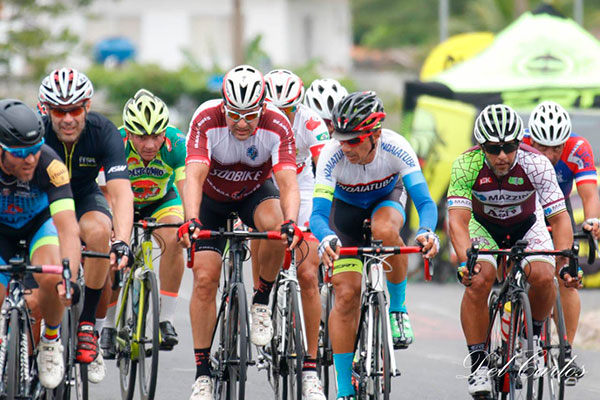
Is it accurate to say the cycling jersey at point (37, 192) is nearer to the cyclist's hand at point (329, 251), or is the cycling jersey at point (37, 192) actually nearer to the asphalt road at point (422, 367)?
the cyclist's hand at point (329, 251)

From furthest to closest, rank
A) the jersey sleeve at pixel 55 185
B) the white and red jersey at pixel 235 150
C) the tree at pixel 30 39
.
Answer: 1. the tree at pixel 30 39
2. the white and red jersey at pixel 235 150
3. the jersey sleeve at pixel 55 185

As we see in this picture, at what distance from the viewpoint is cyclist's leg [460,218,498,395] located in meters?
8.53

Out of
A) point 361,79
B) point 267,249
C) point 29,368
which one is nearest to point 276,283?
point 267,249

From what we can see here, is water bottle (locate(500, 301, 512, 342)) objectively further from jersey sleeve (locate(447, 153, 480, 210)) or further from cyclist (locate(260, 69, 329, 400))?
cyclist (locate(260, 69, 329, 400))

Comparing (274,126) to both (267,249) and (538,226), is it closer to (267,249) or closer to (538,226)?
(267,249)

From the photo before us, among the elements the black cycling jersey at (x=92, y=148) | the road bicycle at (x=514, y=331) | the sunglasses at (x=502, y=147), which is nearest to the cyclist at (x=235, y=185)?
the black cycling jersey at (x=92, y=148)

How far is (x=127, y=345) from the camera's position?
30.2 feet

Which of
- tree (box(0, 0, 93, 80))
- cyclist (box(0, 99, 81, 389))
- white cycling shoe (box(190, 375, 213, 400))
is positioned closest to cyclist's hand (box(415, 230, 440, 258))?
white cycling shoe (box(190, 375, 213, 400))

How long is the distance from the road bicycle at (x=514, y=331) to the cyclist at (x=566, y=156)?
3.69 ft

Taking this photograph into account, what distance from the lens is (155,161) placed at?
31.5 feet

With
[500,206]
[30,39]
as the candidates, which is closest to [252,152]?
[500,206]

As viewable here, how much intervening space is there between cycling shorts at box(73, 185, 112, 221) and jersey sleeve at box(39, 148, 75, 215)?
135 cm

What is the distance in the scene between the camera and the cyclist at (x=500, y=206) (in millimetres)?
8336

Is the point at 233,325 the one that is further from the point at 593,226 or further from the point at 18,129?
the point at 593,226
